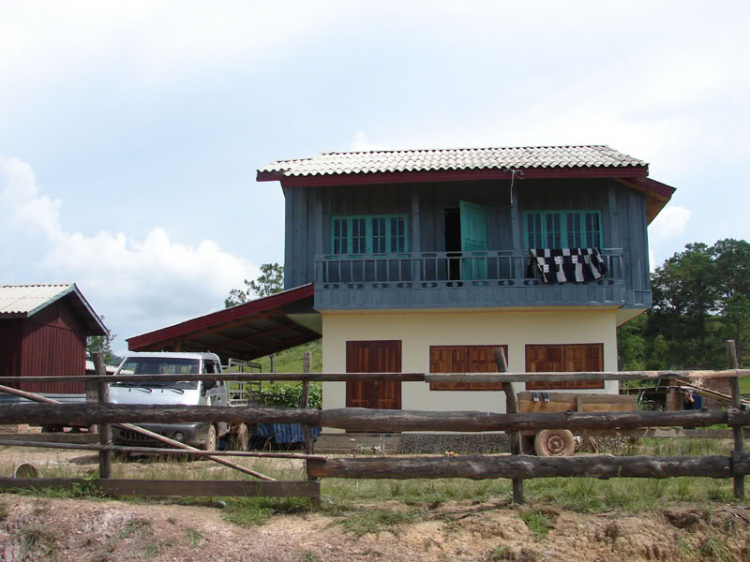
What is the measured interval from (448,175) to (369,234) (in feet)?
8.37

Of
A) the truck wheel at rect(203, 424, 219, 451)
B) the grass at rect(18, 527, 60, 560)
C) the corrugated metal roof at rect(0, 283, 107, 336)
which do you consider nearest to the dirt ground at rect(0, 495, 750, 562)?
the grass at rect(18, 527, 60, 560)

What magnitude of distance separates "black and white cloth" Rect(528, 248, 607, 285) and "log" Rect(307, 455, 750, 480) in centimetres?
800

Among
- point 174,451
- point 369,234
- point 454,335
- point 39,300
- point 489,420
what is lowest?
point 174,451

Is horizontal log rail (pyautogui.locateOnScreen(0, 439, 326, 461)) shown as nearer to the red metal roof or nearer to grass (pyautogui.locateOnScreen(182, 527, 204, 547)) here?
grass (pyautogui.locateOnScreen(182, 527, 204, 547))

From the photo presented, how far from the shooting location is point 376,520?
6.94 m

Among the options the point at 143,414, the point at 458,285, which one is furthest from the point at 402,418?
the point at 458,285

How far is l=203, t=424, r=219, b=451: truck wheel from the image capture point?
1219 cm

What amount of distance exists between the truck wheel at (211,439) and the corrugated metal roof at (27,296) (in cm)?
1149

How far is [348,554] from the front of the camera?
641 centimetres

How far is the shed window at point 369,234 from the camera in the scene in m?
16.9

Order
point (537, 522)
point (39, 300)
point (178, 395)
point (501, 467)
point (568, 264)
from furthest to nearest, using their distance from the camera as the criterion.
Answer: point (39, 300) < point (568, 264) < point (178, 395) < point (501, 467) < point (537, 522)

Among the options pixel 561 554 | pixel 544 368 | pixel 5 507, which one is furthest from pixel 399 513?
pixel 544 368

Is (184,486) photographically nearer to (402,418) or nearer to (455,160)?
(402,418)

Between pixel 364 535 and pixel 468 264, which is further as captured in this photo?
pixel 468 264
